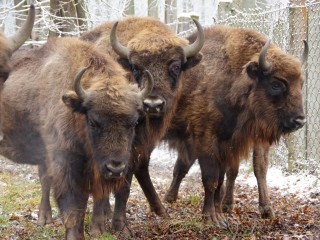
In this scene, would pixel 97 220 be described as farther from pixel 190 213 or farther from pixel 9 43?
pixel 9 43

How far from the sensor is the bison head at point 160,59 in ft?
24.9

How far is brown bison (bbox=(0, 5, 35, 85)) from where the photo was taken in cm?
636

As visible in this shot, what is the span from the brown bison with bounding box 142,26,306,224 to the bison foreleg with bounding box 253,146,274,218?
0.04 meters

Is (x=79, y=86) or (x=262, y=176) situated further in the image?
(x=262, y=176)

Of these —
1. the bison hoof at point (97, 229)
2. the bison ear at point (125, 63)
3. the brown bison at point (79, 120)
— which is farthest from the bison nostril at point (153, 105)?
the bison hoof at point (97, 229)

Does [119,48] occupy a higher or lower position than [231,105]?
higher

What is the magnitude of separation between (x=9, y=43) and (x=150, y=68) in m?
1.77

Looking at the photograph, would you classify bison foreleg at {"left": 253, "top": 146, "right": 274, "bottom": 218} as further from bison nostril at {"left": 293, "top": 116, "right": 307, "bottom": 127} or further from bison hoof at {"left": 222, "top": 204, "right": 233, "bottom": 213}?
bison nostril at {"left": 293, "top": 116, "right": 307, "bottom": 127}

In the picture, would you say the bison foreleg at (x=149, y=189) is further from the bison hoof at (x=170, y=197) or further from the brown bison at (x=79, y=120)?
the brown bison at (x=79, y=120)

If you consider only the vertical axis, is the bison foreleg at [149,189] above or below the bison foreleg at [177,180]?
above

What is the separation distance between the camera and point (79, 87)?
6.27m

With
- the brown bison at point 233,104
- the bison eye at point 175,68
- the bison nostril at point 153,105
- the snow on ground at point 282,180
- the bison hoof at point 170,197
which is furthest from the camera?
the snow on ground at point 282,180

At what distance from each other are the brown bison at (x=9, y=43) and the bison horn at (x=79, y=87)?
28.9 inches

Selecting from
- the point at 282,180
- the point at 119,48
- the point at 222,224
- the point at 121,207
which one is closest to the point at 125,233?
the point at 121,207
